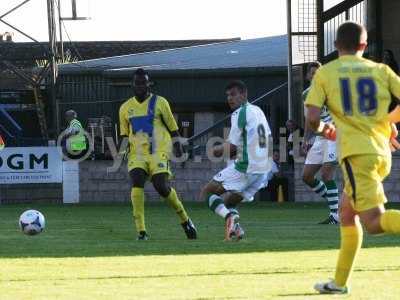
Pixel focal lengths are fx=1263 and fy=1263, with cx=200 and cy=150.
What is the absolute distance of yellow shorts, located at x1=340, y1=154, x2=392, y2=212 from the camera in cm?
886

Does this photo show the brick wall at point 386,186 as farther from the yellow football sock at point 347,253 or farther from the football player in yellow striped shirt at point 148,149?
the yellow football sock at point 347,253

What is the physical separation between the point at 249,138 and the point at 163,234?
238cm

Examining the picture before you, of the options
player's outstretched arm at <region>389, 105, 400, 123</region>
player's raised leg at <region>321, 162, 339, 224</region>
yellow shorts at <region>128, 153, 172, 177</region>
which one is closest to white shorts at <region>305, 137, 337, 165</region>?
player's raised leg at <region>321, 162, 339, 224</region>

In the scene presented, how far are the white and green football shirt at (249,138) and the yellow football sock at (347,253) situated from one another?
5.63 metres

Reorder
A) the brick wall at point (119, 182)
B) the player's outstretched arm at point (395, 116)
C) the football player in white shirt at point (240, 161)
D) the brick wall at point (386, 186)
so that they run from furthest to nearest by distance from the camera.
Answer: the brick wall at point (119, 182) → the brick wall at point (386, 186) → the football player in white shirt at point (240, 161) → the player's outstretched arm at point (395, 116)

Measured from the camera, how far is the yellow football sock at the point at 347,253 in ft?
29.8

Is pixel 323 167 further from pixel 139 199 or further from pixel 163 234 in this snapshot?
pixel 139 199

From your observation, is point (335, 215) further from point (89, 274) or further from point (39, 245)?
point (89, 274)

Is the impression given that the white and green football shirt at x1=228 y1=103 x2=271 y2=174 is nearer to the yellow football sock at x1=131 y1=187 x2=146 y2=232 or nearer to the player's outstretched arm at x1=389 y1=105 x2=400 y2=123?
the yellow football sock at x1=131 y1=187 x2=146 y2=232

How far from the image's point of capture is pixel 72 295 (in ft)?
30.1

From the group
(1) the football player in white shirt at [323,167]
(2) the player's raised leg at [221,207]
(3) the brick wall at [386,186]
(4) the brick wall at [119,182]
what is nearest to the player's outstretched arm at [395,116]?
(2) the player's raised leg at [221,207]

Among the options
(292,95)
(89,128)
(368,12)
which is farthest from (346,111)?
(89,128)

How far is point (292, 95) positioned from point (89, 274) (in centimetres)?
1683

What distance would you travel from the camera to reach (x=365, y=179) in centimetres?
888
